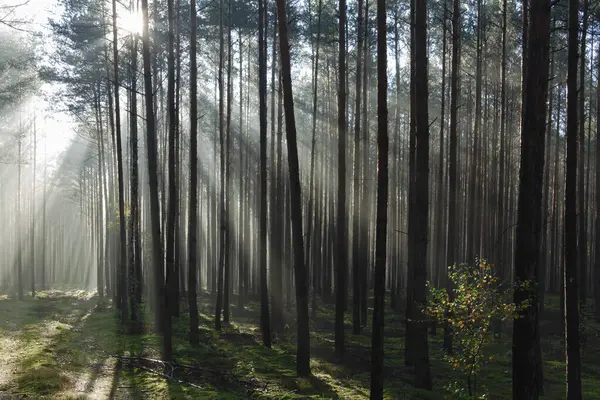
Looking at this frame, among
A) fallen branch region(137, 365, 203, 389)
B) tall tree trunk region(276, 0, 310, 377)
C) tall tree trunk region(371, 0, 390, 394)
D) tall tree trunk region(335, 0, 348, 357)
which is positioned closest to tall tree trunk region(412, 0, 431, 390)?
tall tree trunk region(371, 0, 390, 394)

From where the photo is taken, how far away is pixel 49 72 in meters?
22.0

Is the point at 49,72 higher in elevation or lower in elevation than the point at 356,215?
higher

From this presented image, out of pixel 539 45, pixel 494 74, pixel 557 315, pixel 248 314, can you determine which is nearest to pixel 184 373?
pixel 539 45

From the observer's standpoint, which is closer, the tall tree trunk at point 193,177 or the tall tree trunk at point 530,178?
the tall tree trunk at point 530,178

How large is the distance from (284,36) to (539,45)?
5305 millimetres

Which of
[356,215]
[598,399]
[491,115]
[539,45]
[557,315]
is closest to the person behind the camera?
[539,45]

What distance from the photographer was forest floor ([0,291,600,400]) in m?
9.84

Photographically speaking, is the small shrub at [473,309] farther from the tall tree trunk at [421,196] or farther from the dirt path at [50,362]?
the dirt path at [50,362]

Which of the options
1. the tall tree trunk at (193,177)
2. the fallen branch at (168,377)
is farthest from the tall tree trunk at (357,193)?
the fallen branch at (168,377)

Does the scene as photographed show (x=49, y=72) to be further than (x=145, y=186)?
No

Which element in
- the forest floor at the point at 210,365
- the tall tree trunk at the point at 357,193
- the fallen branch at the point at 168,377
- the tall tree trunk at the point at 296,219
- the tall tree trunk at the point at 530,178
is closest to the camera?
the tall tree trunk at the point at 530,178

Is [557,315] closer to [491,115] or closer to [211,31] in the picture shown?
[491,115]

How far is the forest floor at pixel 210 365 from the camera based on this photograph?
9844 mm

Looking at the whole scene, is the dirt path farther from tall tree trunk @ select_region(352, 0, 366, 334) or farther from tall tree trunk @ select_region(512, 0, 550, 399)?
tall tree trunk @ select_region(352, 0, 366, 334)
